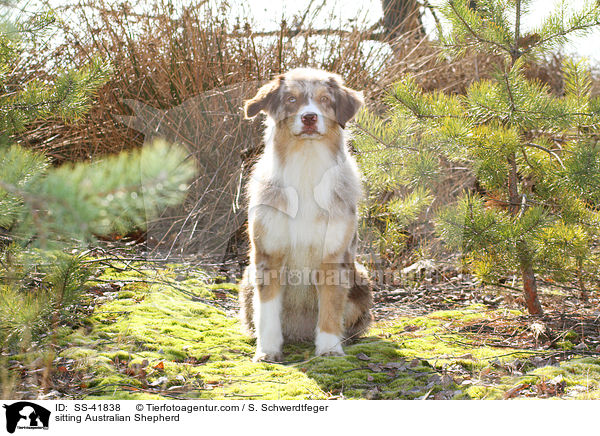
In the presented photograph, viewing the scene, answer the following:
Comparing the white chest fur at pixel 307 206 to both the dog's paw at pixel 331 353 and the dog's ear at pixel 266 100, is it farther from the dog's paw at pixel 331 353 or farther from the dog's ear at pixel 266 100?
the dog's paw at pixel 331 353

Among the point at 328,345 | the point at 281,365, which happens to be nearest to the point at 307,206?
the point at 328,345

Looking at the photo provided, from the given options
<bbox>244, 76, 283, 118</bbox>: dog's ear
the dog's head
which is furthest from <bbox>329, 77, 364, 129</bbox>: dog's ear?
<bbox>244, 76, 283, 118</bbox>: dog's ear

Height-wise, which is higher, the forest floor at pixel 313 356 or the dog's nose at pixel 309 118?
the dog's nose at pixel 309 118

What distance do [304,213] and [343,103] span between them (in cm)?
88

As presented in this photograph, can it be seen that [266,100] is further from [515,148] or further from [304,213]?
[515,148]

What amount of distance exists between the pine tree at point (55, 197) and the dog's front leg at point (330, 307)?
5.28ft

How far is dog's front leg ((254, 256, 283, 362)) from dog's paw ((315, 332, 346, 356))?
0.27 metres

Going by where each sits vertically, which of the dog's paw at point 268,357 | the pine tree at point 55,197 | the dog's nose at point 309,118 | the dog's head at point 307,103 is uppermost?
the dog's head at point 307,103

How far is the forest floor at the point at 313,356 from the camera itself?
117 inches

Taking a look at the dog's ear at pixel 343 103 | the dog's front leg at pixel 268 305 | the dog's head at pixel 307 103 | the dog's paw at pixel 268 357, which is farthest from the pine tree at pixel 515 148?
the dog's paw at pixel 268 357

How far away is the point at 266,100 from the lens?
3887 millimetres

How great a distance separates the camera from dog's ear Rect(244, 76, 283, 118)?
152 inches
